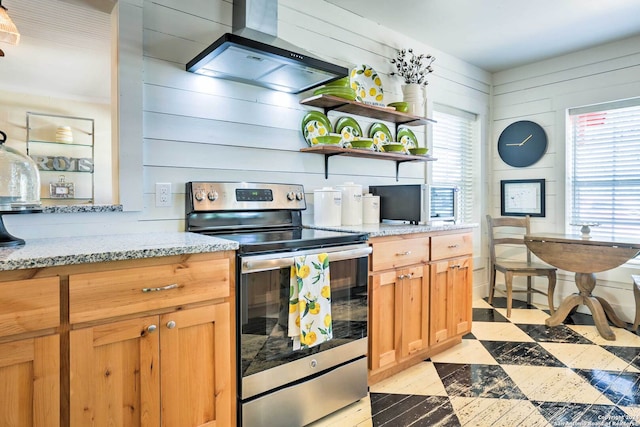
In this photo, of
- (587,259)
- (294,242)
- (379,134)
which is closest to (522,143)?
(587,259)

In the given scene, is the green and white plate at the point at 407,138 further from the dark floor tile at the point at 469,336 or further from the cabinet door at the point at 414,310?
the dark floor tile at the point at 469,336

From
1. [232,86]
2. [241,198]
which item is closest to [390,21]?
[232,86]

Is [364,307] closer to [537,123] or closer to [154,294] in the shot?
[154,294]

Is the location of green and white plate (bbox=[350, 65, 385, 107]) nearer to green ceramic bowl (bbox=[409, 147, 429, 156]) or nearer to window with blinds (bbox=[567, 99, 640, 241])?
green ceramic bowl (bbox=[409, 147, 429, 156])

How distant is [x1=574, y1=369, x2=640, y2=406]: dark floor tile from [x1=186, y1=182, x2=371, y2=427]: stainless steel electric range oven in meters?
1.37

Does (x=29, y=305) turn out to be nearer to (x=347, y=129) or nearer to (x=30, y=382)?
(x=30, y=382)

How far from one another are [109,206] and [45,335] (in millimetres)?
783

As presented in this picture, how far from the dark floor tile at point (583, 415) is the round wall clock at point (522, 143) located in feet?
8.74

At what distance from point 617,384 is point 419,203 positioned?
1557 mm

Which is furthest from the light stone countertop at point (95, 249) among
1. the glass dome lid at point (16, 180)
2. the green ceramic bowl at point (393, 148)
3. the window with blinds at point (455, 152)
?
the window with blinds at point (455, 152)

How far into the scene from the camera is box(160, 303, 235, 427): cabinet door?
1.44 meters

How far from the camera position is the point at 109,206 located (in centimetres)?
184

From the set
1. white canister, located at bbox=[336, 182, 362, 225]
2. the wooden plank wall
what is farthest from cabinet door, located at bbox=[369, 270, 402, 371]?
the wooden plank wall

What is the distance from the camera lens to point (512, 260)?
412 cm
